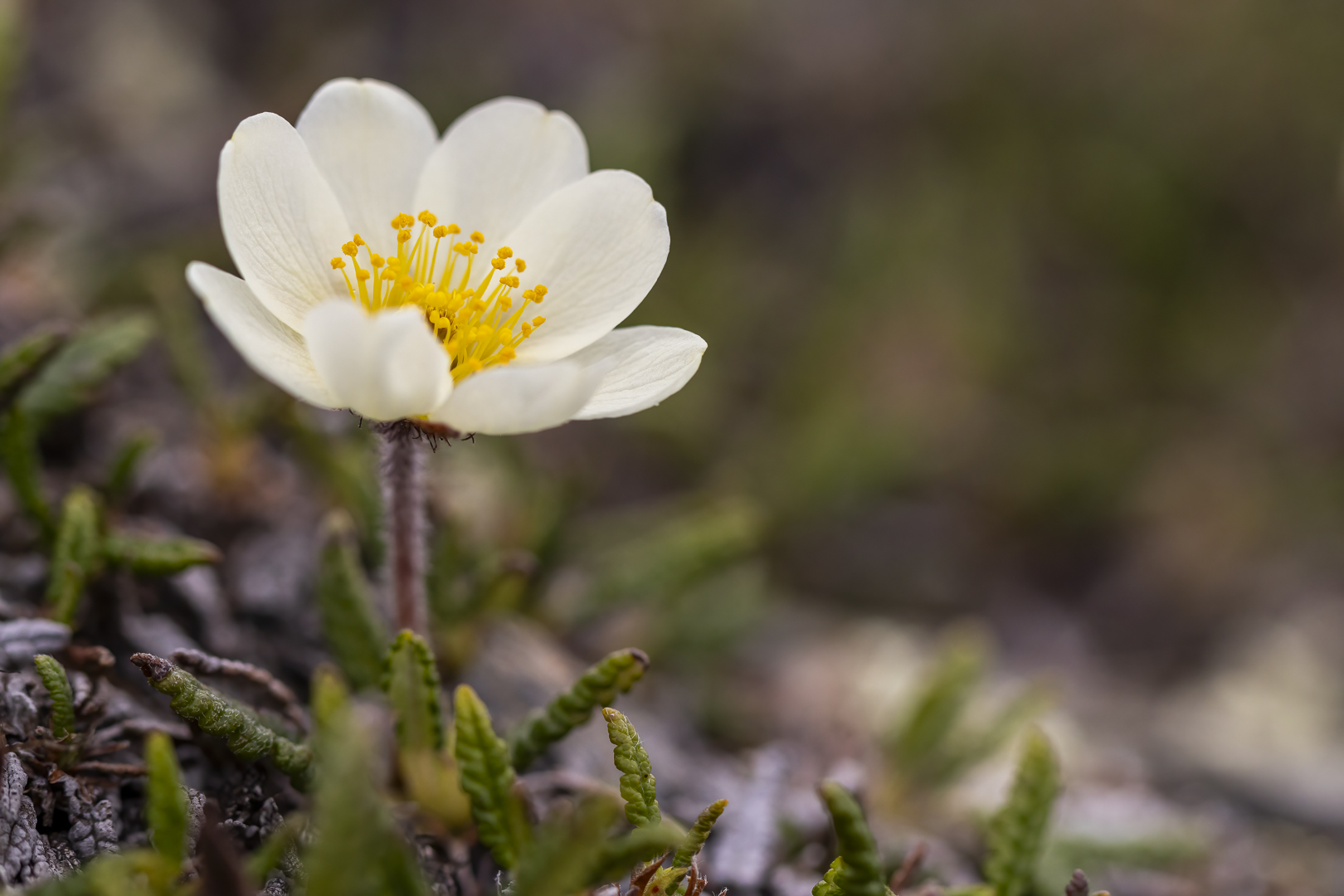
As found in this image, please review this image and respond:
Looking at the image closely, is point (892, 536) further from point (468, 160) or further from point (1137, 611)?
point (468, 160)

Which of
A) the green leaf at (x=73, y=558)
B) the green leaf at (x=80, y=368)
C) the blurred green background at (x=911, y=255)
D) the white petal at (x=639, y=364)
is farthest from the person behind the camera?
the blurred green background at (x=911, y=255)

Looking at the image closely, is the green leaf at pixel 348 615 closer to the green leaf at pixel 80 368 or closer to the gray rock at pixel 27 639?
the gray rock at pixel 27 639

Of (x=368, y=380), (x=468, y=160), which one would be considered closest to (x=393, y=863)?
(x=368, y=380)

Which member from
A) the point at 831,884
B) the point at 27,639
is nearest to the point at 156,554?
the point at 27,639

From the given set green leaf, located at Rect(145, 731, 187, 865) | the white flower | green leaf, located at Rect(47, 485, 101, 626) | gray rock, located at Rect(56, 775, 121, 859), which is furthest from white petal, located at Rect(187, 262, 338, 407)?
gray rock, located at Rect(56, 775, 121, 859)

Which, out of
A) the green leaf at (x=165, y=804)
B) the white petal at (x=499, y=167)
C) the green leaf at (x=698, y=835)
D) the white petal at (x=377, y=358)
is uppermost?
the white petal at (x=499, y=167)

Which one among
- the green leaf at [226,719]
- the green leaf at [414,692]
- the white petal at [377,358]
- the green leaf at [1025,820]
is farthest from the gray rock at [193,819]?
the green leaf at [1025,820]

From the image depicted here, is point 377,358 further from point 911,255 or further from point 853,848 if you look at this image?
point 911,255
